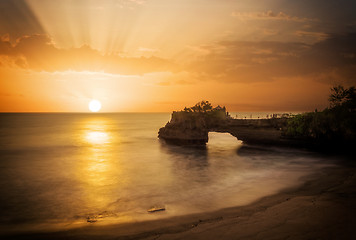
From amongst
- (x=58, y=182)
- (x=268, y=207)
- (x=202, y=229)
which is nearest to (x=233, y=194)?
(x=268, y=207)

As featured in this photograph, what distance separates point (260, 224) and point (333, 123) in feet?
109

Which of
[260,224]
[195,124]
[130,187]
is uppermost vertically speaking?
[195,124]

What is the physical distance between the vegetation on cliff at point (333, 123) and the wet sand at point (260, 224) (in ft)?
82.8

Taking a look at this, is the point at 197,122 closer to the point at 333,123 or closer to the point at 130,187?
the point at 333,123

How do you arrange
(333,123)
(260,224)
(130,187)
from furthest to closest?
1. (333,123)
2. (130,187)
3. (260,224)

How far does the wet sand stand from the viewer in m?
9.35

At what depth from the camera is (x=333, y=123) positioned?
3609cm

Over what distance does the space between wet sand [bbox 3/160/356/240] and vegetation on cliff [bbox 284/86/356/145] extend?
2523cm

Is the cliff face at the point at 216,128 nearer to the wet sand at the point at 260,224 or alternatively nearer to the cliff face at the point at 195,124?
the cliff face at the point at 195,124

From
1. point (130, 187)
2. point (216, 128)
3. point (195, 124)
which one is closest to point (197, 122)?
point (195, 124)

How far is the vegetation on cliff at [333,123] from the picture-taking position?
35.1 m

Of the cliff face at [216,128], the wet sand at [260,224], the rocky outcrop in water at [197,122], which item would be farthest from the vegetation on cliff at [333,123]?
the wet sand at [260,224]

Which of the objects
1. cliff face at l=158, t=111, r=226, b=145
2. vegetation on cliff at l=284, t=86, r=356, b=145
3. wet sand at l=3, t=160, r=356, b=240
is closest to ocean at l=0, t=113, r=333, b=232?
wet sand at l=3, t=160, r=356, b=240

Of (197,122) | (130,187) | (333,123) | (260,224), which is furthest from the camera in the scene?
(197,122)
